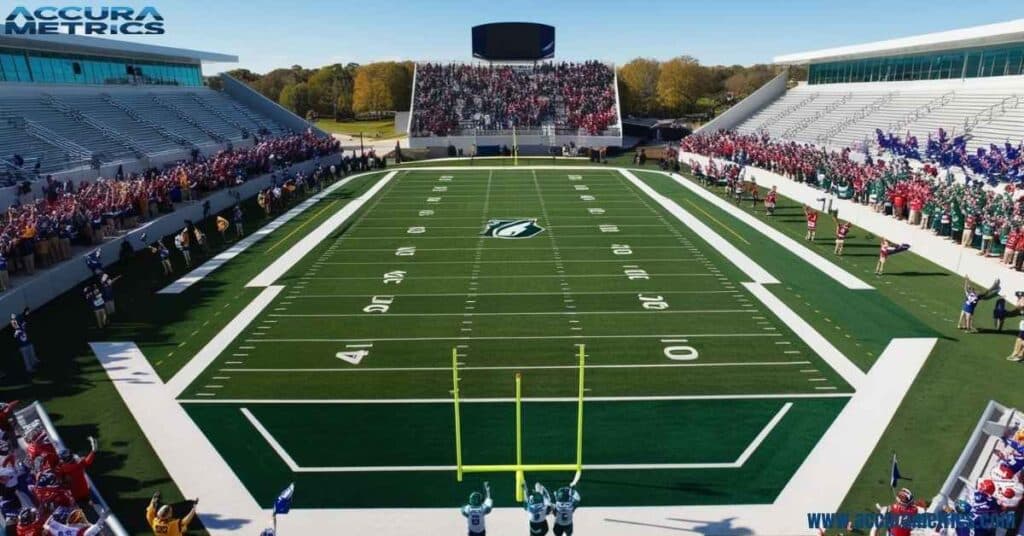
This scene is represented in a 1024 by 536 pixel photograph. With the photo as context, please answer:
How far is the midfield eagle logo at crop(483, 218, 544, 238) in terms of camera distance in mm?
23688

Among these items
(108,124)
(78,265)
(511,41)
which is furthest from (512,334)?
(511,41)

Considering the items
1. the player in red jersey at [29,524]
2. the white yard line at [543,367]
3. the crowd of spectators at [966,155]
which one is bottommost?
the white yard line at [543,367]

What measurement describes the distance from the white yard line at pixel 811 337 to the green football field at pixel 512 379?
236mm

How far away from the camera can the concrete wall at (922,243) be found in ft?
55.9

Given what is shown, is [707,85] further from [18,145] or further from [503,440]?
[503,440]

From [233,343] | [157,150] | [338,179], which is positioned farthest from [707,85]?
[233,343]

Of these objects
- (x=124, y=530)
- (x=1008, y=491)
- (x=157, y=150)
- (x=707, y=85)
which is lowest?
(x=124, y=530)

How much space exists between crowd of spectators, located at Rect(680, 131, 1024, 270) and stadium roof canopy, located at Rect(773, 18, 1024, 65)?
5446 mm

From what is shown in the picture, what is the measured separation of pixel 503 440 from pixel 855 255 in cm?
1541

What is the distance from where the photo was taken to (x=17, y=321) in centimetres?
1284

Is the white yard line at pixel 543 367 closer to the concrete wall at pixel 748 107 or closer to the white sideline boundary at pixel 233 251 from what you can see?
the white sideline boundary at pixel 233 251

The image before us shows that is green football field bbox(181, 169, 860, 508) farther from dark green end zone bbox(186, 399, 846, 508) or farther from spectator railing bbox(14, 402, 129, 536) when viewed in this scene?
spectator railing bbox(14, 402, 129, 536)

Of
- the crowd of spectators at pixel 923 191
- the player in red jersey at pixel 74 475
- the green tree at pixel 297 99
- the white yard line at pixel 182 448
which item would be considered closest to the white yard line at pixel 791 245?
the crowd of spectators at pixel 923 191

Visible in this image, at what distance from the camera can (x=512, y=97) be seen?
56500 mm
